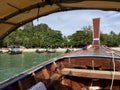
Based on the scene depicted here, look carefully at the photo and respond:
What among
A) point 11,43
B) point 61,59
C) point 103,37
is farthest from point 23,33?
point 61,59

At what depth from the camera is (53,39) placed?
63.8 m

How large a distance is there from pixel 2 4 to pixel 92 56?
320 centimetres

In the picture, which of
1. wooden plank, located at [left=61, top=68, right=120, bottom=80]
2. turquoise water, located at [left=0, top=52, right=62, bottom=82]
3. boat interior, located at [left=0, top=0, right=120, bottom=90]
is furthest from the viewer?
turquoise water, located at [left=0, top=52, right=62, bottom=82]

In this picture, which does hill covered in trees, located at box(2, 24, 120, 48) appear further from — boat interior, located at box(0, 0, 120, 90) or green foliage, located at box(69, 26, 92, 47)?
boat interior, located at box(0, 0, 120, 90)

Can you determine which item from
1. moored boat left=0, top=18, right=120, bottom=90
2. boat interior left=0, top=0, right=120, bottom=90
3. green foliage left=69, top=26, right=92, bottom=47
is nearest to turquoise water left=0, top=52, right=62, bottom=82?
moored boat left=0, top=18, right=120, bottom=90

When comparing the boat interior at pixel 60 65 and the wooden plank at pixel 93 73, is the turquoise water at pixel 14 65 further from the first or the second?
the wooden plank at pixel 93 73

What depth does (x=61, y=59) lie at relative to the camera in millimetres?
4719

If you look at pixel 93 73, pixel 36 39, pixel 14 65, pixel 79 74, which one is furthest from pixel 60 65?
pixel 36 39

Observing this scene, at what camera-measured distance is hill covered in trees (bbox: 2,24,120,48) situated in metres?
62.2

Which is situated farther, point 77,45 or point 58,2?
point 77,45

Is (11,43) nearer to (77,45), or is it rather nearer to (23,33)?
(23,33)

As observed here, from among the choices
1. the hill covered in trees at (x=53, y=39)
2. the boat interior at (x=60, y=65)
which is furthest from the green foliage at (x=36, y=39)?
the boat interior at (x=60, y=65)

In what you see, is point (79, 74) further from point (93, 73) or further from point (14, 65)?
point (14, 65)

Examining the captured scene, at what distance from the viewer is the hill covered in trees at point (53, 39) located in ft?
204
